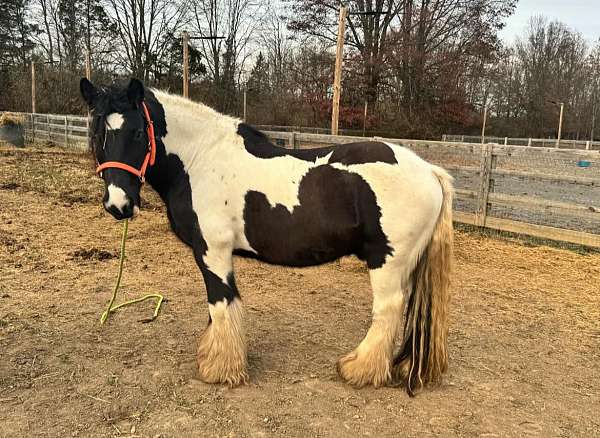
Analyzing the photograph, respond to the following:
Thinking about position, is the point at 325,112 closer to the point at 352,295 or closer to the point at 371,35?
the point at 371,35

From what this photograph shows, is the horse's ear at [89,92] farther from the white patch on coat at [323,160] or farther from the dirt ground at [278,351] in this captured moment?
the dirt ground at [278,351]

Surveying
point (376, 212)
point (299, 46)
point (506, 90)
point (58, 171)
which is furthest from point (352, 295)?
point (506, 90)

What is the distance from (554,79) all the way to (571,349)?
4356 centimetres

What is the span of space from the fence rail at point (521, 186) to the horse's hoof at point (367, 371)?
4384 millimetres

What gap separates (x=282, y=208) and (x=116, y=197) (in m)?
0.88

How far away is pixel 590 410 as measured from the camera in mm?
2475

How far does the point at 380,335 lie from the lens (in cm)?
256

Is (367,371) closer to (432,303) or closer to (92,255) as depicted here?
(432,303)

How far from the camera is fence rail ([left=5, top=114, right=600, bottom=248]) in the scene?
5844 millimetres

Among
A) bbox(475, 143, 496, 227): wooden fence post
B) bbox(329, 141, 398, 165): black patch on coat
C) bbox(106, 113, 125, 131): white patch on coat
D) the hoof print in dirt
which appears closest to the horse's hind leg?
bbox(329, 141, 398, 165): black patch on coat

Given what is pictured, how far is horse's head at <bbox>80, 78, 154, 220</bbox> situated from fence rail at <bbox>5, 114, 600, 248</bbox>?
457 centimetres

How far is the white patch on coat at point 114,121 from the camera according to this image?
2.38m

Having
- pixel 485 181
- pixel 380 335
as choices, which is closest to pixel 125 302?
pixel 380 335

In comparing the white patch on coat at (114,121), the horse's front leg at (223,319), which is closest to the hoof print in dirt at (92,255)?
the horse's front leg at (223,319)
